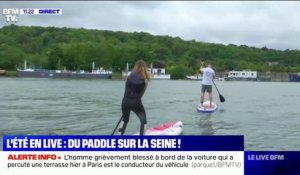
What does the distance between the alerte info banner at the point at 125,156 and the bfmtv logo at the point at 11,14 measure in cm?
169

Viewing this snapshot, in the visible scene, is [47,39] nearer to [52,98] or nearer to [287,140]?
[52,98]

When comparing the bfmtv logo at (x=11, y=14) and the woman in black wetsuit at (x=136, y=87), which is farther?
the woman in black wetsuit at (x=136, y=87)

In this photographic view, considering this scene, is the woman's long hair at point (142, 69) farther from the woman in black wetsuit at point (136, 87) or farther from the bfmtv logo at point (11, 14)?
the bfmtv logo at point (11, 14)

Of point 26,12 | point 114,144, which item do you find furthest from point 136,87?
point 26,12

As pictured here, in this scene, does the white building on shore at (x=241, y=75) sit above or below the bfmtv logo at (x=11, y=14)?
below

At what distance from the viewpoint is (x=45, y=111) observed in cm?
794

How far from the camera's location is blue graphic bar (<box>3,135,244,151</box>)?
18.1 feet

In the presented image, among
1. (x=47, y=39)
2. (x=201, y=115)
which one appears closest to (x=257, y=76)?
(x=201, y=115)

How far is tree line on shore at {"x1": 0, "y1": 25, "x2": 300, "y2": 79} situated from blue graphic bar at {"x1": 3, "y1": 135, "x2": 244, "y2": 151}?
142 cm

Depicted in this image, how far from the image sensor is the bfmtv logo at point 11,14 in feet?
20.0

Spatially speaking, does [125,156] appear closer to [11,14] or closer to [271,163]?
[271,163]

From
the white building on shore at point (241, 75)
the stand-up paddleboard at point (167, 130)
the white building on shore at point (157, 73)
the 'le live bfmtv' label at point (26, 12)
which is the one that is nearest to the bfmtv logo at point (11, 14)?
the 'le live bfmtv' label at point (26, 12)

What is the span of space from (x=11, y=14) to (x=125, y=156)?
2484 millimetres

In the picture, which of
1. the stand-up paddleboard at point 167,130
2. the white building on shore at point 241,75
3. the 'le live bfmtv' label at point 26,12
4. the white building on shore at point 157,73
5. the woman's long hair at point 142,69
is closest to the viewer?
the 'le live bfmtv' label at point 26,12
